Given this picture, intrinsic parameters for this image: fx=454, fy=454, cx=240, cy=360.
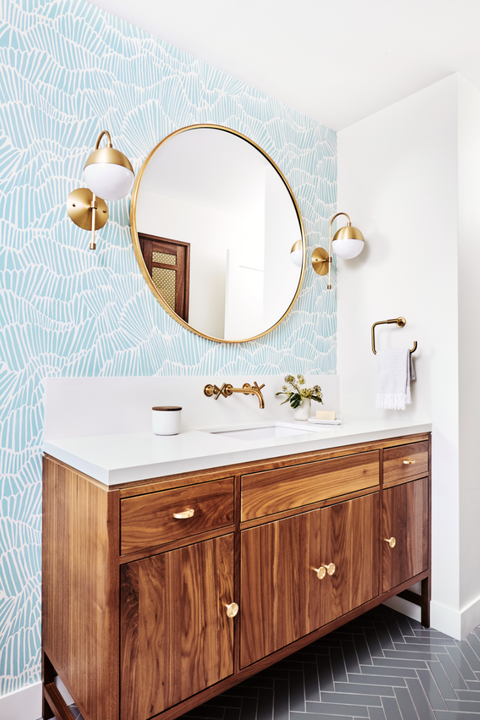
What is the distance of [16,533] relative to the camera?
151cm

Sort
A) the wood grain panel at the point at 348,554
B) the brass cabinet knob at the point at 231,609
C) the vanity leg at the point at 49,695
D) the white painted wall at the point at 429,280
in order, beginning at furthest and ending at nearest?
the white painted wall at the point at 429,280, the wood grain panel at the point at 348,554, the vanity leg at the point at 49,695, the brass cabinet knob at the point at 231,609

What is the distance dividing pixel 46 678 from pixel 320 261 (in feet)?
7.14

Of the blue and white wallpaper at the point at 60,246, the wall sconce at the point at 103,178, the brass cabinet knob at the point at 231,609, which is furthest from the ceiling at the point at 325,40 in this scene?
the brass cabinet knob at the point at 231,609

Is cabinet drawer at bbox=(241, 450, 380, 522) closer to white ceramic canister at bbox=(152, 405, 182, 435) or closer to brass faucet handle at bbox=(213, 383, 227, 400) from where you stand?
white ceramic canister at bbox=(152, 405, 182, 435)

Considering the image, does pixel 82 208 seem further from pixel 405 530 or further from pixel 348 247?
pixel 405 530

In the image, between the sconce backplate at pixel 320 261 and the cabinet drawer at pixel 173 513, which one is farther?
the sconce backplate at pixel 320 261

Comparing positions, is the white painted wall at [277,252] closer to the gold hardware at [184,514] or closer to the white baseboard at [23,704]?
the gold hardware at [184,514]

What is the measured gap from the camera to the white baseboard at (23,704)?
→ 146 cm

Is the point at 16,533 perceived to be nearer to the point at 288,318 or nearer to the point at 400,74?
the point at 288,318

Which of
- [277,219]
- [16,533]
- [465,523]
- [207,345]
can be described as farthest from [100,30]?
[465,523]

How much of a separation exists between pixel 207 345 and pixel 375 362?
0.97 meters

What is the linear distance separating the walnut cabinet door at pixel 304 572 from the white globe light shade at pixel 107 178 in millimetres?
1192

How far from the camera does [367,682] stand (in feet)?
5.52

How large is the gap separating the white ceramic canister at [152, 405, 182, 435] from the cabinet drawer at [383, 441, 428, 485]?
34.4 inches
